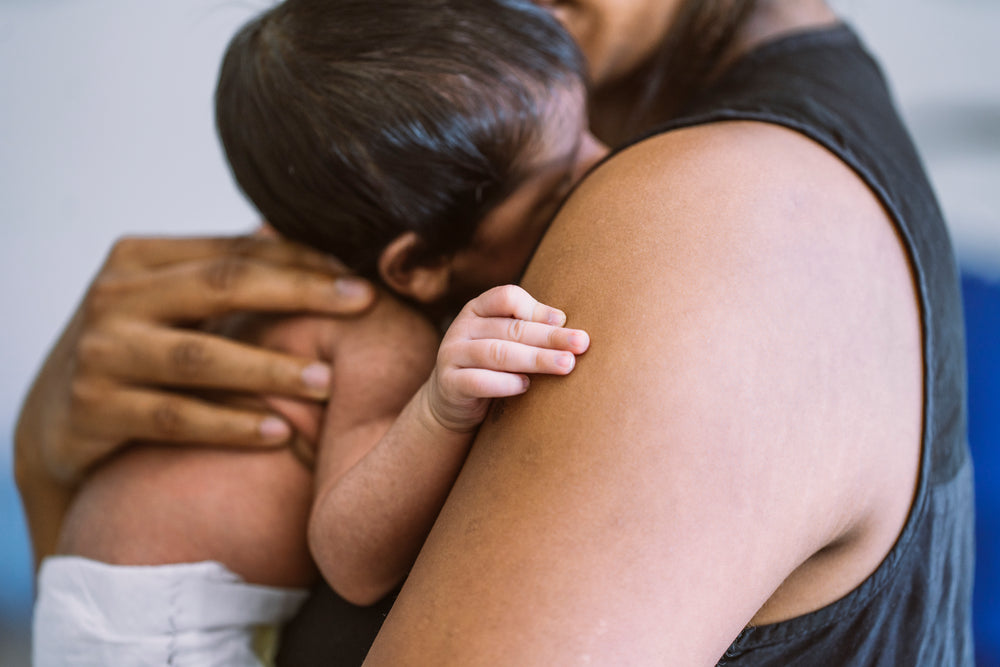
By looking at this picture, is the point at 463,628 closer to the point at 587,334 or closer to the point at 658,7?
the point at 587,334

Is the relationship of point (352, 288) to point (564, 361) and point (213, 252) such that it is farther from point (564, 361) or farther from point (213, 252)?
point (564, 361)

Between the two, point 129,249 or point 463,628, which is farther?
point 129,249

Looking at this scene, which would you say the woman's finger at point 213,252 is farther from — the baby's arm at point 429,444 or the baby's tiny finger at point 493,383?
the baby's tiny finger at point 493,383

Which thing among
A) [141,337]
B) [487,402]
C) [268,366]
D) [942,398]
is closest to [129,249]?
[141,337]

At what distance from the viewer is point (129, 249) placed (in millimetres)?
984

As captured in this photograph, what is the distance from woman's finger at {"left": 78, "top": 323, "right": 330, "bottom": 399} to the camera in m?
0.82

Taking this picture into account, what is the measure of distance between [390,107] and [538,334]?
41 centimetres

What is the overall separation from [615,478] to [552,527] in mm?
43

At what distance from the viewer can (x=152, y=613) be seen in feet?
2.61

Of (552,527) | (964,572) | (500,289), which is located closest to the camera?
(552,527)

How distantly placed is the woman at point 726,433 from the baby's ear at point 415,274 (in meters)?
0.36

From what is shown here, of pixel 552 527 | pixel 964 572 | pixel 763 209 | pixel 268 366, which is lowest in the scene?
pixel 964 572

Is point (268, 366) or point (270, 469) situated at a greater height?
point (268, 366)

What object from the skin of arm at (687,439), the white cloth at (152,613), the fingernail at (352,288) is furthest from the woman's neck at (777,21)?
the white cloth at (152,613)
